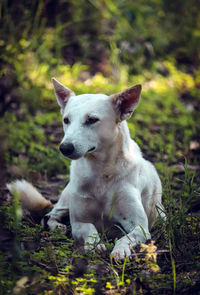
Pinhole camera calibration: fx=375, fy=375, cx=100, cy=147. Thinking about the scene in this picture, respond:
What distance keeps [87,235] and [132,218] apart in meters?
0.40

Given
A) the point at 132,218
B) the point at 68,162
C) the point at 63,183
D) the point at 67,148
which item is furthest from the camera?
the point at 68,162

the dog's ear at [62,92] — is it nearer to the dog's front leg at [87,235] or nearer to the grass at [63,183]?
the grass at [63,183]

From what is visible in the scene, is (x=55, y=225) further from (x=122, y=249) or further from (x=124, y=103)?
(x=124, y=103)

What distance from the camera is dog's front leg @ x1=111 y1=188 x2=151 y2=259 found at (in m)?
2.85

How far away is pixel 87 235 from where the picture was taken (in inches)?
117

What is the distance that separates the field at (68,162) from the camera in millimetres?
2357

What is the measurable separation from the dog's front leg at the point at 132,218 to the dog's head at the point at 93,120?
47 centimetres

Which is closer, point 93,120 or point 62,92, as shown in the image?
point 93,120

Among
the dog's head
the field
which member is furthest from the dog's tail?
the dog's head

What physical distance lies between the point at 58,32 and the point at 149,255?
602 centimetres

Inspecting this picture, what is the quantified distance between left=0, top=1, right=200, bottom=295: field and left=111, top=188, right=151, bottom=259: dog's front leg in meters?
0.12

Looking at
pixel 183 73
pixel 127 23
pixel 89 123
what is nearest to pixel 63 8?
pixel 127 23

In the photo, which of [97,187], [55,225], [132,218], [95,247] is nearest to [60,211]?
[55,225]

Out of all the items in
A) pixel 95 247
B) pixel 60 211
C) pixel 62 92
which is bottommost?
pixel 60 211
